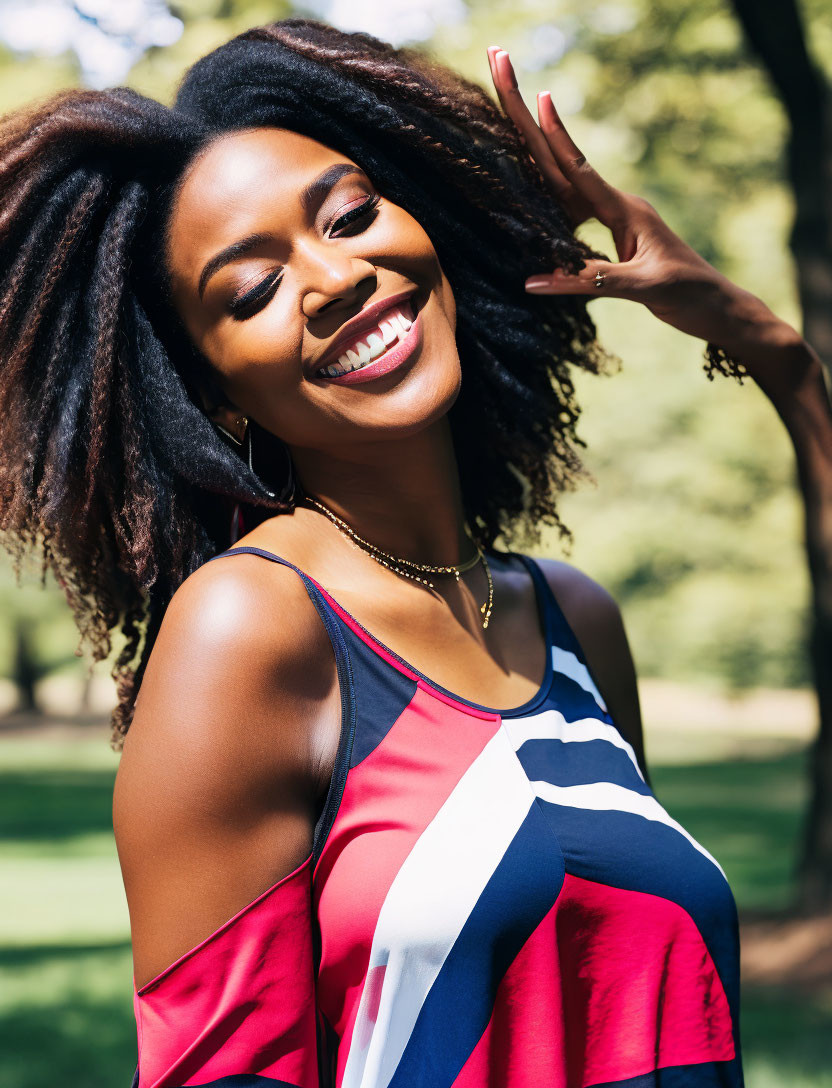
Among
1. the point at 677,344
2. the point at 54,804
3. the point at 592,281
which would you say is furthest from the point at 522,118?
the point at 54,804

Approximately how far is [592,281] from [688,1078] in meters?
1.50

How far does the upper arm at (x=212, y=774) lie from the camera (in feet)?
5.90

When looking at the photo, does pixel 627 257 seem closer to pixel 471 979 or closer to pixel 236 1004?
pixel 471 979

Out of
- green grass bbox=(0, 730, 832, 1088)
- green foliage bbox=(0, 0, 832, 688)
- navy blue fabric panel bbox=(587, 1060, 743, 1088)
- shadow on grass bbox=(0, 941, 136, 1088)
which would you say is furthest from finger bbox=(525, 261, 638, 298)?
green foliage bbox=(0, 0, 832, 688)

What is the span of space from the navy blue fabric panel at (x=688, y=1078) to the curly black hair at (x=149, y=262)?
1.20 m

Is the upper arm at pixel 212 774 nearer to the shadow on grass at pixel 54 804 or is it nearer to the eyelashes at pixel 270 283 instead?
the eyelashes at pixel 270 283

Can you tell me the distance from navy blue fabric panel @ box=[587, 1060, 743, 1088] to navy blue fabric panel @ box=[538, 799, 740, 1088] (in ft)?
0.18

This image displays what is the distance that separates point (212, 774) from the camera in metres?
1.80

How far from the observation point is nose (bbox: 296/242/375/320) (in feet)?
6.74

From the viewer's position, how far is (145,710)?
1864 mm

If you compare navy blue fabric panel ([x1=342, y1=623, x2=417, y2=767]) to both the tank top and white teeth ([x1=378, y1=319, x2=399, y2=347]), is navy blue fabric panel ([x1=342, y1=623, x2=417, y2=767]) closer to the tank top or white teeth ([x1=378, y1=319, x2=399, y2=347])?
the tank top

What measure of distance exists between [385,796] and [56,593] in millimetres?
14872

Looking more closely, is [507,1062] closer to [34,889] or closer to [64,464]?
[64,464]

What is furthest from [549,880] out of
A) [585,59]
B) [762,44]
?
[585,59]
